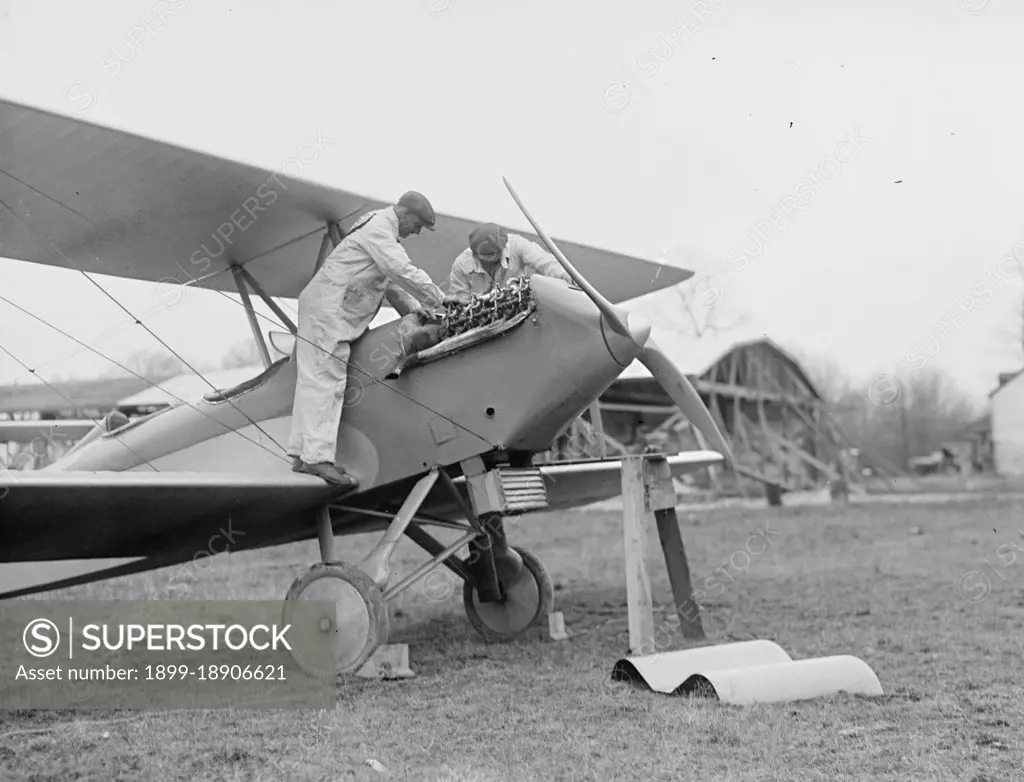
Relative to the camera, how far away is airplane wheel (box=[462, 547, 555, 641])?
8.10 m

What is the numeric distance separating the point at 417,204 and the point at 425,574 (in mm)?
2254

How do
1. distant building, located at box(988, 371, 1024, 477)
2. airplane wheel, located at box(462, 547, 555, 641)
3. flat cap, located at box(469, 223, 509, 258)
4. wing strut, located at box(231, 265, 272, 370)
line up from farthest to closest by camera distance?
1. distant building, located at box(988, 371, 1024, 477)
2. airplane wheel, located at box(462, 547, 555, 641)
3. wing strut, located at box(231, 265, 272, 370)
4. flat cap, located at box(469, 223, 509, 258)

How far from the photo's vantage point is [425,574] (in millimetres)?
6543

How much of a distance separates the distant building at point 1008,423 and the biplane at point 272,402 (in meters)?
45.2

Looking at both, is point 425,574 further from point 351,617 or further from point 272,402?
point 272,402

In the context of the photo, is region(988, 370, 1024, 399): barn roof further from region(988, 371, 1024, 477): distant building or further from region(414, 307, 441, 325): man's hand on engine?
region(414, 307, 441, 325): man's hand on engine

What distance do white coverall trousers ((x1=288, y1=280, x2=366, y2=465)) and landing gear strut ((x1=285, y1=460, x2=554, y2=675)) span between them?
0.61m

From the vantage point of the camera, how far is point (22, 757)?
440cm

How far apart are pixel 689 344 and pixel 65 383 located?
1315 inches

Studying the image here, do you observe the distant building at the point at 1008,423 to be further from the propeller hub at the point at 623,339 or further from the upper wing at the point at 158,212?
the propeller hub at the point at 623,339

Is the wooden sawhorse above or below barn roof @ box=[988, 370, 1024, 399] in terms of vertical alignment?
below

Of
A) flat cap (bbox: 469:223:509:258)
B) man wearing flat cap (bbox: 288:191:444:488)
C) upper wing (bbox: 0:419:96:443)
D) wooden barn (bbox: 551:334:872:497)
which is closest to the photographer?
man wearing flat cap (bbox: 288:191:444:488)

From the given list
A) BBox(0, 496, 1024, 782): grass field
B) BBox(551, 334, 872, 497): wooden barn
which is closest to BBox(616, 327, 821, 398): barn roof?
BBox(551, 334, 872, 497): wooden barn

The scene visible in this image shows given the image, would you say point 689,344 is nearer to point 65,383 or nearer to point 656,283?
point 656,283
